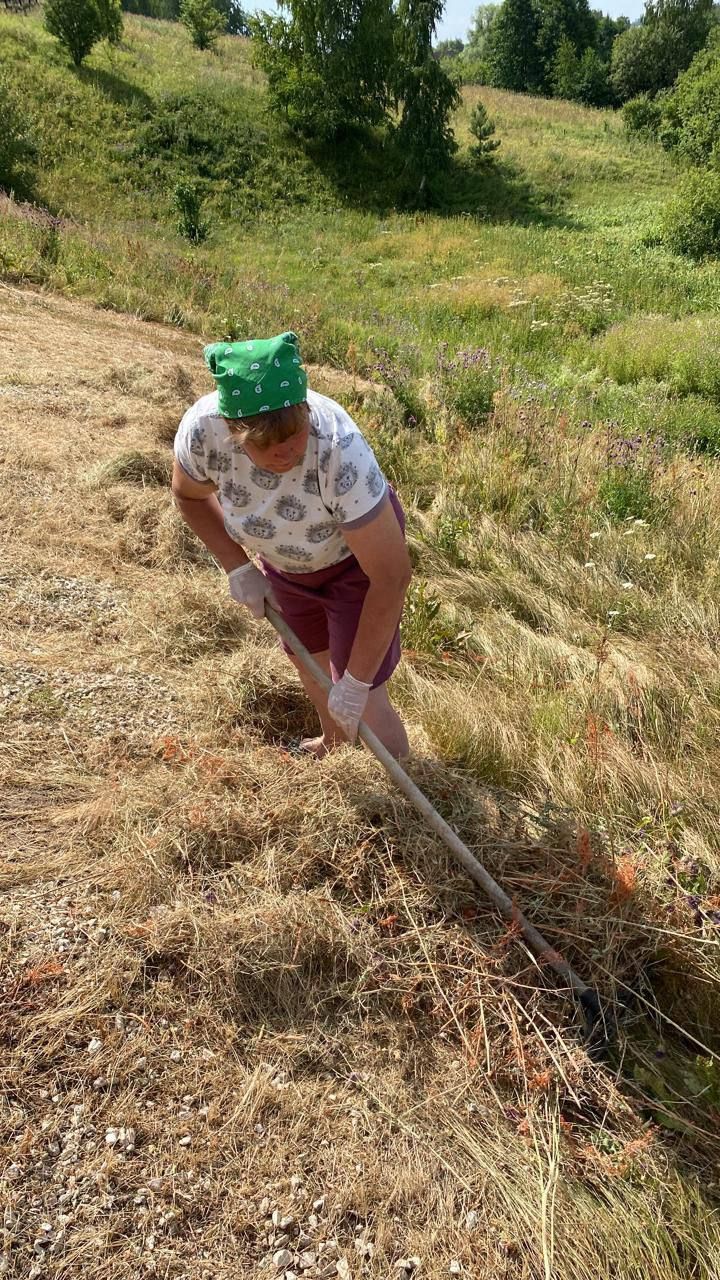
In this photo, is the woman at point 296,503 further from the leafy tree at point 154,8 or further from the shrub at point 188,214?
the leafy tree at point 154,8

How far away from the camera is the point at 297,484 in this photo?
1.77 meters

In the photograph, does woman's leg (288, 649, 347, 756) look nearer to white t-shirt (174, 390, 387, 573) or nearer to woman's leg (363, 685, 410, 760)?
woman's leg (363, 685, 410, 760)

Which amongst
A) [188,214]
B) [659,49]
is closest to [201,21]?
A: [188,214]

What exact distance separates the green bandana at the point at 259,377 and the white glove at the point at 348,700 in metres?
0.78

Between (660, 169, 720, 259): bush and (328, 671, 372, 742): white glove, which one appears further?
(660, 169, 720, 259): bush

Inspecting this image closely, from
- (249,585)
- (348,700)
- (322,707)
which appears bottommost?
(322,707)

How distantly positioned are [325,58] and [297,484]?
87.4 feet

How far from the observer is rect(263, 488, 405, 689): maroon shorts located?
211 centimetres

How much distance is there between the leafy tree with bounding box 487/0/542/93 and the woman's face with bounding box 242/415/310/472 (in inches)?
1939

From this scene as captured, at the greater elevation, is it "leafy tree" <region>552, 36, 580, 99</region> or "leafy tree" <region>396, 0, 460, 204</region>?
"leafy tree" <region>552, 36, 580, 99</region>

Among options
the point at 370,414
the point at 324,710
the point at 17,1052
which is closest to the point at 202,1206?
the point at 17,1052

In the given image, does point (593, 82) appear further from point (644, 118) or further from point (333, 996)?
point (333, 996)

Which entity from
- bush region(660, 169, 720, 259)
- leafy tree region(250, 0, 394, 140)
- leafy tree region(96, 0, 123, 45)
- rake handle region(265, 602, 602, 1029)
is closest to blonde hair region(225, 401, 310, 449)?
rake handle region(265, 602, 602, 1029)

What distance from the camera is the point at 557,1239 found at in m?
1.44
